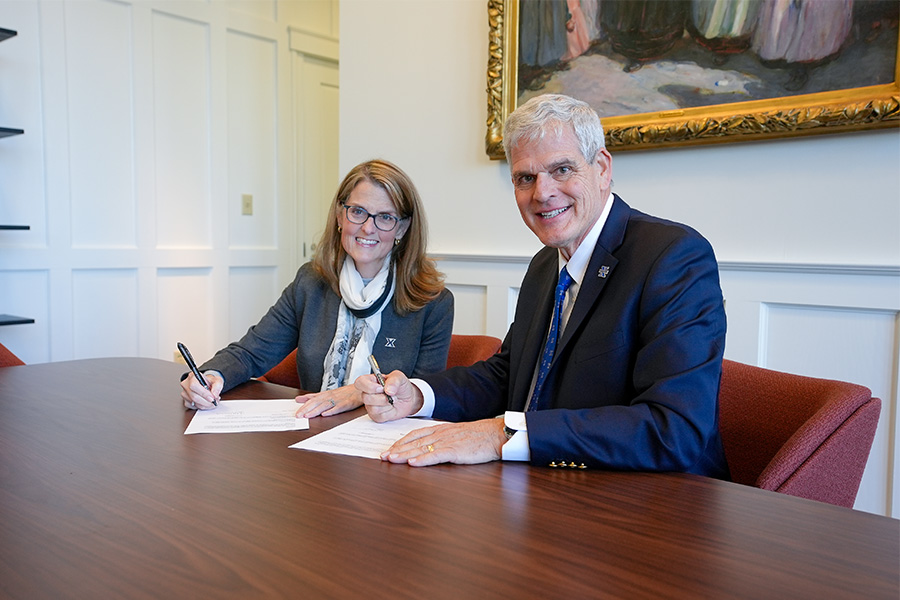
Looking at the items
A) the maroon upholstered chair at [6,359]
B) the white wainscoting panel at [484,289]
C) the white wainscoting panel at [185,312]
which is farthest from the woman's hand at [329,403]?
the white wainscoting panel at [185,312]

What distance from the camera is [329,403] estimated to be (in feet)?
5.20

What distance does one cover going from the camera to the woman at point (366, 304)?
7.02 feet

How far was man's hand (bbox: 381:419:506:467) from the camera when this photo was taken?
118 cm

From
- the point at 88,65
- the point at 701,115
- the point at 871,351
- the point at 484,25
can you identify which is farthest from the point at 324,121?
the point at 871,351

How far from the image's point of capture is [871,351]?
2.20 m

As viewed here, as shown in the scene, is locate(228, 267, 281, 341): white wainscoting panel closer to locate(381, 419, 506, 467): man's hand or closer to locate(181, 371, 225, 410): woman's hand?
locate(181, 371, 225, 410): woman's hand

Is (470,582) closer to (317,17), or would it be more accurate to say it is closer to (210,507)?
(210,507)

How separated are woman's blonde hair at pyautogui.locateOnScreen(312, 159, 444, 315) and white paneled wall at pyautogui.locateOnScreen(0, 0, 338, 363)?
7.08ft

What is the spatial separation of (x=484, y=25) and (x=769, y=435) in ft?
7.60

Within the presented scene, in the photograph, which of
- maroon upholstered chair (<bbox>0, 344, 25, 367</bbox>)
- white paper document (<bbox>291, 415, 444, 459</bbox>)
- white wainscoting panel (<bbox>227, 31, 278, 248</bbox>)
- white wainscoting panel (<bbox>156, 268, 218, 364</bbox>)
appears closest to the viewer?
white paper document (<bbox>291, 415, 444, 459</bbox>)

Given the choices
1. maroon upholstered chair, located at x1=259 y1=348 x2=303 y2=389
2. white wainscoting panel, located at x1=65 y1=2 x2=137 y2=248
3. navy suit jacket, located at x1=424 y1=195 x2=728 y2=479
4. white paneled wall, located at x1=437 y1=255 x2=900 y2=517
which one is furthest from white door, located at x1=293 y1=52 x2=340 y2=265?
navy suit jacket, located at x1=424 y1=195 x2=728 y2=479

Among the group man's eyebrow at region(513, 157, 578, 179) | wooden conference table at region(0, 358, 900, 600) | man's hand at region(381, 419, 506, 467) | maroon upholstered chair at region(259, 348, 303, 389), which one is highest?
man's eyebrow at region(513, 157, 578, 179)

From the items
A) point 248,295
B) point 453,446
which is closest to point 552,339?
point 453,446

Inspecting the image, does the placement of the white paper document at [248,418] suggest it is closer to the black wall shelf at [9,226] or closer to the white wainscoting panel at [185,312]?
the black wall shelf at [9,226]
